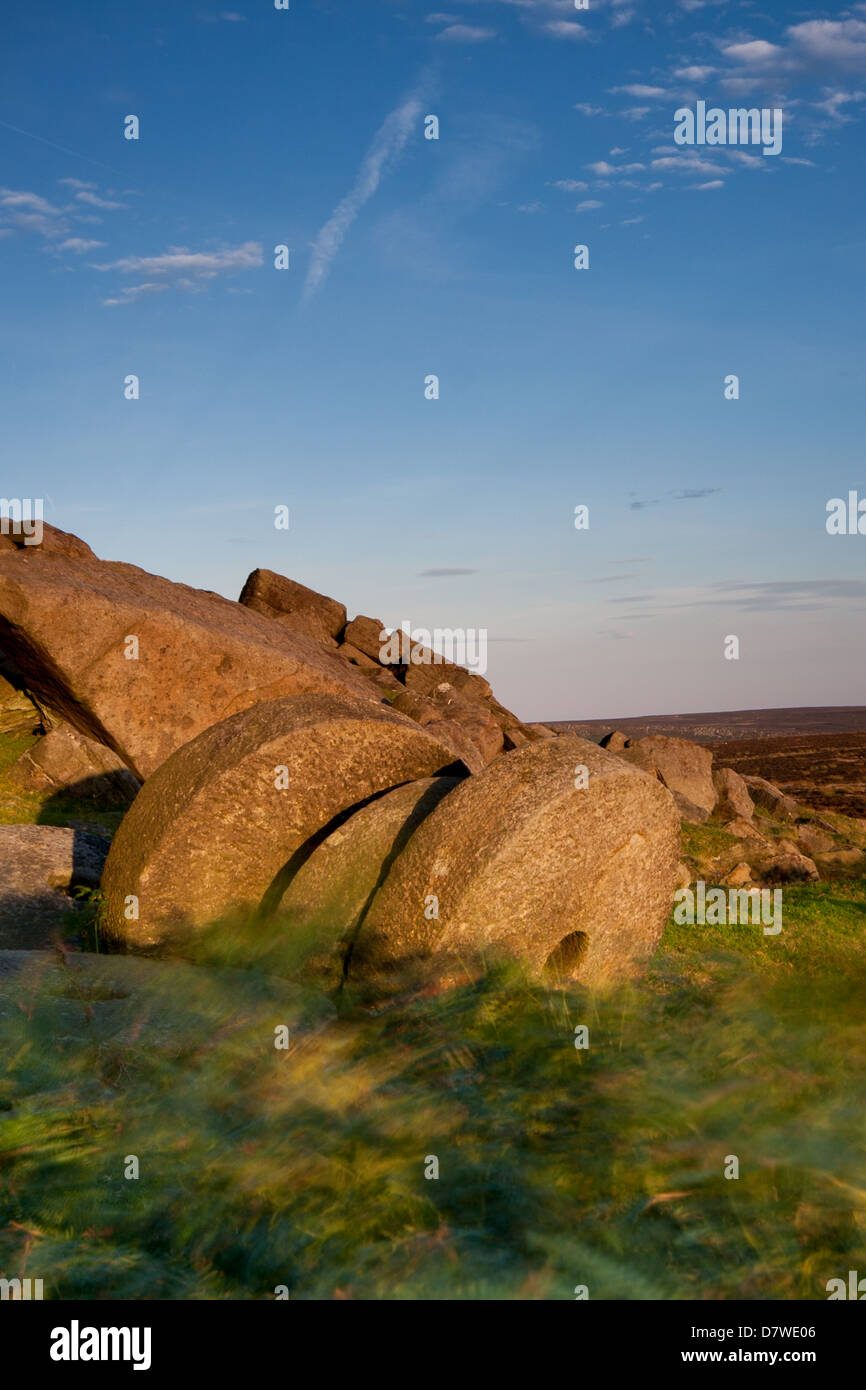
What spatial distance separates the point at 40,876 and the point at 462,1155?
7.17 m

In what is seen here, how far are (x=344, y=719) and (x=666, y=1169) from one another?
5010mm

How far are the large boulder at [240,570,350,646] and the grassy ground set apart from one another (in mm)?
20699

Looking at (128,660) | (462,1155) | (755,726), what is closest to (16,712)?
(128,660)

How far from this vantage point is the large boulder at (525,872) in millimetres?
6863

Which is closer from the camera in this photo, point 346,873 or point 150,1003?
point 150,1003

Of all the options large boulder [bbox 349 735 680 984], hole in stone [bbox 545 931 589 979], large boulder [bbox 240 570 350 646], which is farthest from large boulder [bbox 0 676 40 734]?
hole in stone [bbox 545 931 589 979]

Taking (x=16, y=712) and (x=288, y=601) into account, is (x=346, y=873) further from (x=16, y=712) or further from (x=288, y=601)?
(x=288, y=601)

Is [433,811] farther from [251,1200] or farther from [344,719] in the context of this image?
[251,1200]

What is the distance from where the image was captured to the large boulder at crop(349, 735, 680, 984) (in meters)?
6.86

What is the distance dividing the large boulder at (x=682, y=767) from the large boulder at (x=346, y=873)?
18604 millimetres

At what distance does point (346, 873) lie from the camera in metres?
7.81

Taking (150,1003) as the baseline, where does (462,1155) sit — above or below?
below

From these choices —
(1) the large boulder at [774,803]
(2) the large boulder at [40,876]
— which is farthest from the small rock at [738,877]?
(2) the large boulder at [40,876]
